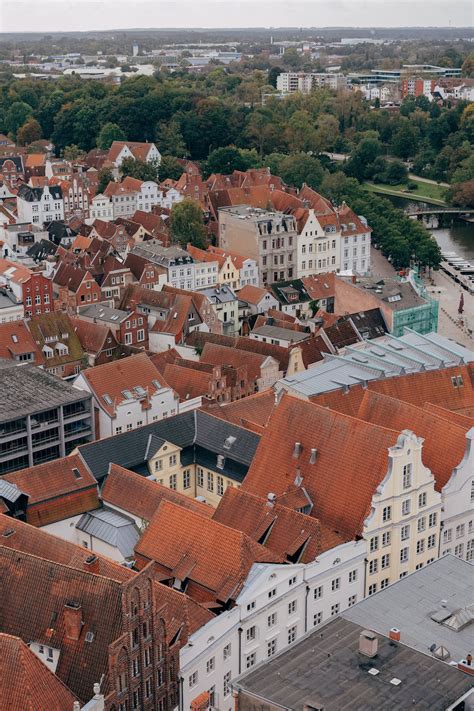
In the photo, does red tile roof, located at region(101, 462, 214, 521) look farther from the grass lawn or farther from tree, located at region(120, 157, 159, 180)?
the grass lawn

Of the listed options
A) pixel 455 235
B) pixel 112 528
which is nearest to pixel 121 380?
pixel 112 528

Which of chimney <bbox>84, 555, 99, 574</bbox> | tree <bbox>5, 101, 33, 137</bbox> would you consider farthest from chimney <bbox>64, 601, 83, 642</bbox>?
tree <bbox>5, 101, 33, 137</bbox>

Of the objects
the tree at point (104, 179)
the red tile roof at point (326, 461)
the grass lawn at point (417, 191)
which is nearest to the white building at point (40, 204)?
the tree at point (104, 179)

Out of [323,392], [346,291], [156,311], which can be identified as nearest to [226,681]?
[323,392]

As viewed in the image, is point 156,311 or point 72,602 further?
point 156,311

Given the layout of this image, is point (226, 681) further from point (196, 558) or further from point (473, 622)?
point (473, 622)

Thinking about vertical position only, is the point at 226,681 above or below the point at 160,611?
below
